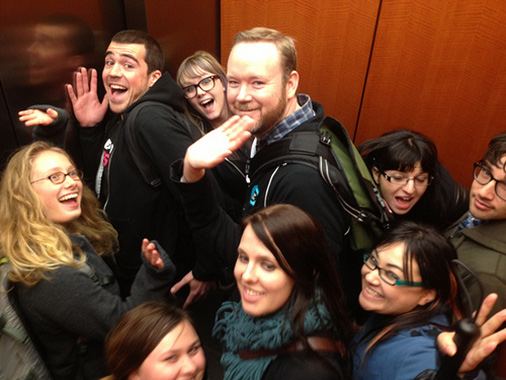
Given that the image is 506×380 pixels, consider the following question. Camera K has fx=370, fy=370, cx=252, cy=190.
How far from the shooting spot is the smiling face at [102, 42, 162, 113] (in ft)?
6.78

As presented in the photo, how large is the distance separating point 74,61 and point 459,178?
2.57 m

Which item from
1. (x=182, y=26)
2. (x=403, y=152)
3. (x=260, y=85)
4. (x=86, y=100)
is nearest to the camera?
(x=260, y=85)

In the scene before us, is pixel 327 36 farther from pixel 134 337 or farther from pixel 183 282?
pixel 134 337

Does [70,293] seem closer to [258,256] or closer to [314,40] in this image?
[258,256]

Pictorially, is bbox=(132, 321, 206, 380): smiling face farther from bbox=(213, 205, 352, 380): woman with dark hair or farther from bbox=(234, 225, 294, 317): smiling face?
bbox=(234, 225, 294, 317): smiling face

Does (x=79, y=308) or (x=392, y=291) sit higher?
(x=392, y=291)

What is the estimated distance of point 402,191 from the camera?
1.79 m

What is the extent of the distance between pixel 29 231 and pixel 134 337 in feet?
1.95

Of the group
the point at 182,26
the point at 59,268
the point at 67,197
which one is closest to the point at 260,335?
the point at 59,268

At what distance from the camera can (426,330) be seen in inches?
48.0

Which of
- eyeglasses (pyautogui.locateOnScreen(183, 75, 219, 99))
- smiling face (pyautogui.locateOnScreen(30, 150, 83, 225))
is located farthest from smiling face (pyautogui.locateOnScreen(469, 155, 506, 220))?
smiling face (pyautogui.locateOnScreen(30, 150, 83, 225))

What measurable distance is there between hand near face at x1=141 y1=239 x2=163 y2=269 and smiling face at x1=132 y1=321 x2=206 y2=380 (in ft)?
0.97

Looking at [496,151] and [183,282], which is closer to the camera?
[496,151]

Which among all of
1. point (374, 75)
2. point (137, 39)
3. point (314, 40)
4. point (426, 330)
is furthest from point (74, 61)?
point (426, 330)
